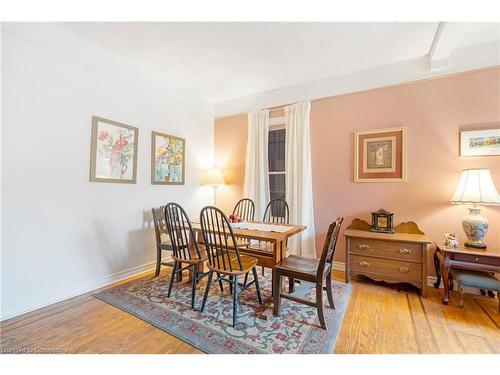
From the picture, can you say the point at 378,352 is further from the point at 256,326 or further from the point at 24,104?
the point at 24,104

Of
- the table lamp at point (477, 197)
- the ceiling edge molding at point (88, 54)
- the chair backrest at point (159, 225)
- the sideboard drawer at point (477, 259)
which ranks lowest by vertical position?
the sideboard drawer at point (477, 259)

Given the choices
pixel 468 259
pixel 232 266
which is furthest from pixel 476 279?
pixel 232 266

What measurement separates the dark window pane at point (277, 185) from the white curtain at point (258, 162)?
0.10 meters

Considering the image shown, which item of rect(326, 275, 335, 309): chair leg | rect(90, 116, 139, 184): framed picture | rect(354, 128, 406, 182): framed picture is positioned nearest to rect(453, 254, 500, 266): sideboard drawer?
rect(354, 128, 406, 182): framed picture

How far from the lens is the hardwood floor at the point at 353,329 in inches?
61.4

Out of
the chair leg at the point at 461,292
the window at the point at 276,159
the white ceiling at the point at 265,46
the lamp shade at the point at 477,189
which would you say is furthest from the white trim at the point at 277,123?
the chair leg at the point at 461,292

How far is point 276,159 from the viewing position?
12.2ft

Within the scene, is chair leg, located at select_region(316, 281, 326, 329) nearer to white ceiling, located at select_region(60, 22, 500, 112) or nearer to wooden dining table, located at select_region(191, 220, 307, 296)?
wooden dining table, located at select_region(191, 220, 307, 296)

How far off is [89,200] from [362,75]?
11.9 ft

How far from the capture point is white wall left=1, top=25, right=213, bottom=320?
75.8 inches

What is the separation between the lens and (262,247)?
8.59 ft

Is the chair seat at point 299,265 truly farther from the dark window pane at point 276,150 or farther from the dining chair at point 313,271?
the dark window pane at point 276,150

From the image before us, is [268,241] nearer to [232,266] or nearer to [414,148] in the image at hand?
[232,266]

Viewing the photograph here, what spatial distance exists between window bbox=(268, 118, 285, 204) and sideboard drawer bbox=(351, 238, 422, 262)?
1.37 meters
